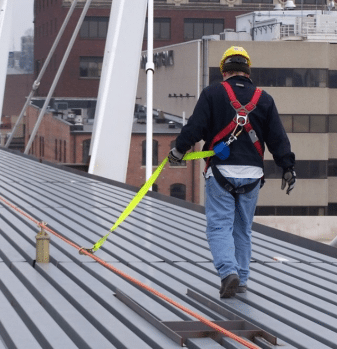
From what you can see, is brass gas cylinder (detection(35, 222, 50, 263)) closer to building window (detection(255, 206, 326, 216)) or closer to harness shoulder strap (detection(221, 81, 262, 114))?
harness shoulder strap (detection(221, 81, 262, 114))

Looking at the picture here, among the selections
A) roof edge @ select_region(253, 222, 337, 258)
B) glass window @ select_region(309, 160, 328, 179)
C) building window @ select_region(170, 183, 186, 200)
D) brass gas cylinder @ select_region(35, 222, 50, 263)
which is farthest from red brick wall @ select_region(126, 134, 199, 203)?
brass gas cylinder @ select_region(35, 222, 50, 263)

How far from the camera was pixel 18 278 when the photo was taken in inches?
222

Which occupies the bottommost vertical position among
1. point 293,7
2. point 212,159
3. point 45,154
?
point 45,154

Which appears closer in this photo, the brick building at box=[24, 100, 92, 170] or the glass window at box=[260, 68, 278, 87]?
the brick building at box=[24, 100, 92, 170]

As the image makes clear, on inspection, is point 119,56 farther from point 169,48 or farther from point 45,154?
point 169,48

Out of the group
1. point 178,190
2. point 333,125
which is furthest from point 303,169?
point 178,190

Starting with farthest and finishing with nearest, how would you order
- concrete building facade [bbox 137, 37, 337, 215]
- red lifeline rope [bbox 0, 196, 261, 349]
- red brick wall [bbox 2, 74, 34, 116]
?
red brick wall [bbox 2, 74, 34, 116] → concrete building facade [bbox 137, 37, 337, 215] → red lifeline rope [bbox 0, 196, 261, 349]

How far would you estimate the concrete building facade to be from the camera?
6794cm

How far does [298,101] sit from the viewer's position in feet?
228

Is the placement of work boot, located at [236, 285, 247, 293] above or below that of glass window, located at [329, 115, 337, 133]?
above

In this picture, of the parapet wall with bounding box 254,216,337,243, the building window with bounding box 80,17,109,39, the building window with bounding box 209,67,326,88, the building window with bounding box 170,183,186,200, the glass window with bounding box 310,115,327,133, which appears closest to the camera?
the building window with bounding box 170,183,186,200

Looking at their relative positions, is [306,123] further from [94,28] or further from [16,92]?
[16,92]

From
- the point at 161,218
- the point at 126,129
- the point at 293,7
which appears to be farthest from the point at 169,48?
the point at 161,218

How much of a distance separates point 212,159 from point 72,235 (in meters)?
2.45
